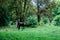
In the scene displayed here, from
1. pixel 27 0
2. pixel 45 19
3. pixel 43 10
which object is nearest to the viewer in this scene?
pixel 27 0

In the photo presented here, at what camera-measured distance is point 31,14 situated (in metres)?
18.7

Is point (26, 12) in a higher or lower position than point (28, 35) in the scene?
higher

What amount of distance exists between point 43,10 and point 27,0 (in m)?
2.45

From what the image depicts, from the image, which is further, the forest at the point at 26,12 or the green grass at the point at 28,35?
the forest at the point at 26,12

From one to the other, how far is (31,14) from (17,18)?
1.54 m

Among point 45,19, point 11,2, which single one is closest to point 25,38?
point 11,2

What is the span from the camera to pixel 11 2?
58.6 ft

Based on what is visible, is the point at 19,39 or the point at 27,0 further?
the point at 27,0

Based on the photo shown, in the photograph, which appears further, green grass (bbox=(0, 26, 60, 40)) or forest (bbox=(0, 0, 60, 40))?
forest (bbox=(0, 0, 60, 40))

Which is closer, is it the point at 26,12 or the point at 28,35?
the point at 28,35

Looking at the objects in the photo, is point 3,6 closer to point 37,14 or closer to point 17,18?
point 17,18

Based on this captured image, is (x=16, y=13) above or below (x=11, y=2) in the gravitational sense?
below

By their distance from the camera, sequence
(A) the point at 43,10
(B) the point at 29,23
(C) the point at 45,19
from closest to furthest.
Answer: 1. (B) the point at 29,23
2. (A) the point at 43,10
3. (C) the point at 45,19

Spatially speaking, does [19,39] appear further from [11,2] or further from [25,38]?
[11,2]
